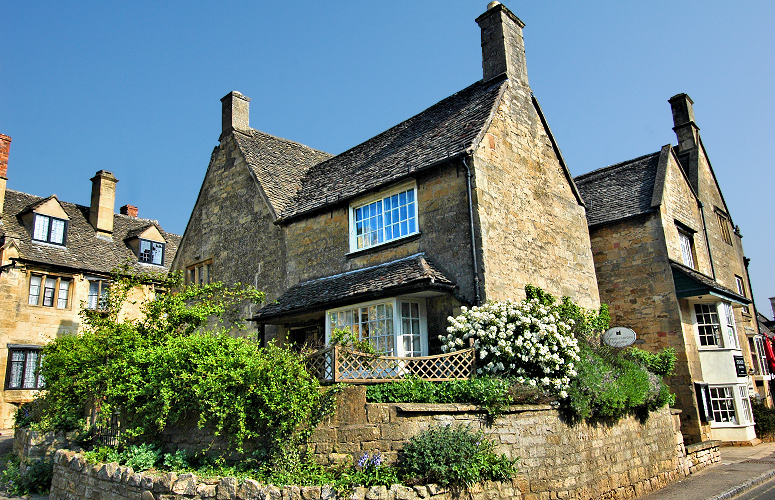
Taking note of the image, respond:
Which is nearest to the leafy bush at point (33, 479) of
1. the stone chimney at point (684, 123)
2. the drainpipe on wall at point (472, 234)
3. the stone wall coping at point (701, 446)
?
the drainpipe on wall at point (472, 234)

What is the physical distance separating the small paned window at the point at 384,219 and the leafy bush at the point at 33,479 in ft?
30.2

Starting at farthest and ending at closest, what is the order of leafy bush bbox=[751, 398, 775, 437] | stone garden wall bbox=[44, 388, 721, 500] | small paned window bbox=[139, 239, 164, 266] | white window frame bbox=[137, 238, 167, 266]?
small paned window bbox=[139, 239, 164, 266]
white window frame bbox=[137, 238, 167, 266]
leafy bush bbox=[751, 398, 775, 437]
stone garden wall bbox=[44, 388, 721, 500]

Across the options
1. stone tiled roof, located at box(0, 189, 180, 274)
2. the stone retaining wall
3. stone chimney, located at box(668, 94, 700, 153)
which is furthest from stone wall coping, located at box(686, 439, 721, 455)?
stone tiled roof, located at box(0, 189, 180, 274)

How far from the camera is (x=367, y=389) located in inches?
385

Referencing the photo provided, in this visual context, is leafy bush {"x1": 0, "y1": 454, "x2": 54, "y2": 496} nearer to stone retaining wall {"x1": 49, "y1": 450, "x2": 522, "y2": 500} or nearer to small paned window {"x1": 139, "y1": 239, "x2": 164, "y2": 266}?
stone retaining wall {"x1": 49, "y1": 450, "x2": 522, "y2": 500}

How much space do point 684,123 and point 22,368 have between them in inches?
1195

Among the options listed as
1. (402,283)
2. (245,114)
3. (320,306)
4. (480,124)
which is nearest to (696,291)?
(480,124)

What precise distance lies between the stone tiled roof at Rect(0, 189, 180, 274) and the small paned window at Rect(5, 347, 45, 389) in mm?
3912

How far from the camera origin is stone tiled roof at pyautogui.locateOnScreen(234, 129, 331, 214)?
765 inches

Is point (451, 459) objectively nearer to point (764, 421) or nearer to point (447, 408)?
point (447, 408)

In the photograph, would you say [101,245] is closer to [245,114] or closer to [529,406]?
[245,114]

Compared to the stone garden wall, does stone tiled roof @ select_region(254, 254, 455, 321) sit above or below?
above

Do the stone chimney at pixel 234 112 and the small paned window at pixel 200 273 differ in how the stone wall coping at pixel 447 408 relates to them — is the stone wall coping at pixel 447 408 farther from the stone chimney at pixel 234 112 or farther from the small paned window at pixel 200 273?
the stone chimney at pixel 234 112

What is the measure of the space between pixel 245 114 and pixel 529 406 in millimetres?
17442
